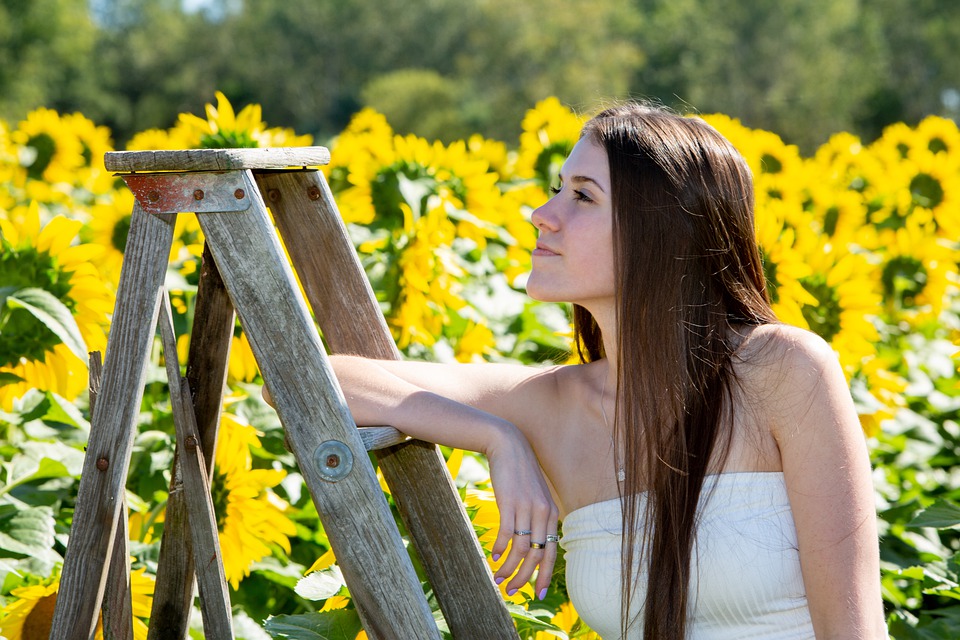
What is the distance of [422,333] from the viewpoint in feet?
8.80

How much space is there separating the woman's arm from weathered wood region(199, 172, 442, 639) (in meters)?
0.18

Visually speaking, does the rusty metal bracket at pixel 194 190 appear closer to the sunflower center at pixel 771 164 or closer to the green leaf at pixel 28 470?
the green leaf at pixel 28 470

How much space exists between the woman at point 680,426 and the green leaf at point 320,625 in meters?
0.23

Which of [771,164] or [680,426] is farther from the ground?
[771,164]

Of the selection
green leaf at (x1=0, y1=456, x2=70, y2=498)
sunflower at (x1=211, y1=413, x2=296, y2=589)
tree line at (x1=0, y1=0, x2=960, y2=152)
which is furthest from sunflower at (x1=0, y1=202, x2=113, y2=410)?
tree line at (x1=0, y1=0, x2=960, y2=152)

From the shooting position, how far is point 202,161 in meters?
1.40

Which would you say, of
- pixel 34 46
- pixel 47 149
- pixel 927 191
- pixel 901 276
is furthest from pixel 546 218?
pixel 34 46

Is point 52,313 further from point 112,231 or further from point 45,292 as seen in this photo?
point 112,231

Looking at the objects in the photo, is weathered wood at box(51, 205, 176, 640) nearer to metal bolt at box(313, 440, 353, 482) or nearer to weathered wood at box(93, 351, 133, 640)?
weathered wood at box(93, 351, 133, 640)

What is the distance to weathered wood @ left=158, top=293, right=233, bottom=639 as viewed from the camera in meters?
1.54

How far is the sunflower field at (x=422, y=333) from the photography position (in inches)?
80.2

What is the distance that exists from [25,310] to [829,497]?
142cm

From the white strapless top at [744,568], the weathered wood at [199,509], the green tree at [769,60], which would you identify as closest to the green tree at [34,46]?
the green tree at [769,60]

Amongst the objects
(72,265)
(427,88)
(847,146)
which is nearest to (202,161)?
(72,265)
